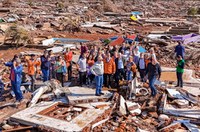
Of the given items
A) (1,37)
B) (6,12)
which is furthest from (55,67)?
(6,12)

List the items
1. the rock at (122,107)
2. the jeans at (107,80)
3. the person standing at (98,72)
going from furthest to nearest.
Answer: the jeans at (107,80) → the person standing at (98,72) → the rock at (122,107)

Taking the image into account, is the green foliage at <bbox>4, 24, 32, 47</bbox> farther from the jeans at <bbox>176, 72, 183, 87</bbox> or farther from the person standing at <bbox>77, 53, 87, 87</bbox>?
the jeans at <bbox>176, 72, 183, 87</bbox>

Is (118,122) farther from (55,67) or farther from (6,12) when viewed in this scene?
(6,12)

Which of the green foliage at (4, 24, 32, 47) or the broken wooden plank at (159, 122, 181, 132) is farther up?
the green foliage at (4, 24, 32, 47)

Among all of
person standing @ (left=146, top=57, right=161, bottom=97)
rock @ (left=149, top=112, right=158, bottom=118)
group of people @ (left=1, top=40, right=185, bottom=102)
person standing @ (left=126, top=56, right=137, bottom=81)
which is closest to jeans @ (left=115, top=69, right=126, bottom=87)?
group of people @ (left=1, top=40, right=185, bottom=102)

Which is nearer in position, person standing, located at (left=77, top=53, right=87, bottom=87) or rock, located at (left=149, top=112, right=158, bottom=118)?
rock, located at (left=149, top=112, right=158, bottom=118)

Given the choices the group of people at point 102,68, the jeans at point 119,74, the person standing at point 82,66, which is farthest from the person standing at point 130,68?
the person standing at point 82,66

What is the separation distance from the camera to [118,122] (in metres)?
8.35

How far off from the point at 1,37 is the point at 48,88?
13099 mm

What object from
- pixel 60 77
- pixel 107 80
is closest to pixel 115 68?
pixel 107 80

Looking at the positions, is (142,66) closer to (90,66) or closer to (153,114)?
(90,66)

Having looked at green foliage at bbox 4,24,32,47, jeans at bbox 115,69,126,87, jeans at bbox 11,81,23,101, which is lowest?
jeans at bbox 11,81,23,101

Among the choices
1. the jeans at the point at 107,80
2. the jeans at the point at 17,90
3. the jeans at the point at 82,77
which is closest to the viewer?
the jeans at the point at 17,90

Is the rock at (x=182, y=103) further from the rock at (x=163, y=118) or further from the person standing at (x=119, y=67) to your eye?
the person standing at (x=119, y=67)
